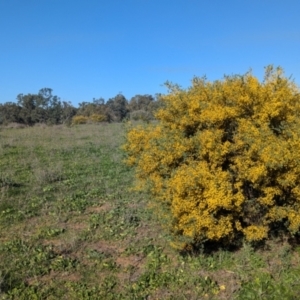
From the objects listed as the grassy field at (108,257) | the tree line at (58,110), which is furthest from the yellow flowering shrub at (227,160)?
the tree line at (58,110)

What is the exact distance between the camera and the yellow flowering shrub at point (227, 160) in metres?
5.85

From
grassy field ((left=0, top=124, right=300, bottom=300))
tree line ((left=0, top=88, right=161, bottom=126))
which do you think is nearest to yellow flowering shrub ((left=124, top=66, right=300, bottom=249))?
grassy field ((left=0, top=124, right=300, bottom=300))

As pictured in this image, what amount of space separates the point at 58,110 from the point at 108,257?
1944 inches

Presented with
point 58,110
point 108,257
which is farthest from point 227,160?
point 58,110

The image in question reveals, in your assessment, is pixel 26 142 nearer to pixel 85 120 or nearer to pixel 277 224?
pixel 277 224

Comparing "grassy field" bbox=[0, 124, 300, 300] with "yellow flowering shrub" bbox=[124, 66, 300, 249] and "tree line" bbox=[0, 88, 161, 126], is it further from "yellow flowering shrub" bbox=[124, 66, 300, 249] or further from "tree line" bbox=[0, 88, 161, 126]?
"tree line" bbox=[0, 88, 161, 126]

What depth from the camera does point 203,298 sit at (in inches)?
204

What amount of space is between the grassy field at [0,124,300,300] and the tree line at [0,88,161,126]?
112 feet

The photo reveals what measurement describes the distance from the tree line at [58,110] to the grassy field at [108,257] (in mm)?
34095

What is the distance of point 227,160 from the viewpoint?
6512 mm

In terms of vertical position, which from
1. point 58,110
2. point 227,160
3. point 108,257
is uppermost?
point 58,110

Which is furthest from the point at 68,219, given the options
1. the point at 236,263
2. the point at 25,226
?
the point at 236,263

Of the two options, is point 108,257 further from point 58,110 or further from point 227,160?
point 58,110

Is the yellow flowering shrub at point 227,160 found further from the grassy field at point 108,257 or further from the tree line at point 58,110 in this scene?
the tree line at point 58,110
